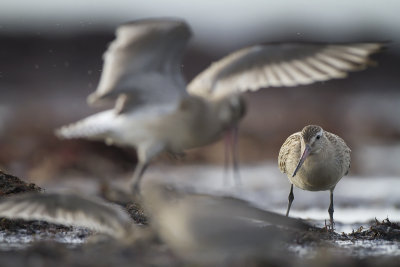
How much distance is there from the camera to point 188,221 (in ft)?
14.5

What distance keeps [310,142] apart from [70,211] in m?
2.11

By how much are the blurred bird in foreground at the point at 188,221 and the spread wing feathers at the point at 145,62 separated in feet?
9.10

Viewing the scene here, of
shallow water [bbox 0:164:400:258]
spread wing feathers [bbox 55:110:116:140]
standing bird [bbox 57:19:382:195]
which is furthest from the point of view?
spread wing feathers [bbox 55:110:116:140]

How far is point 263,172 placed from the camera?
12.6 meters

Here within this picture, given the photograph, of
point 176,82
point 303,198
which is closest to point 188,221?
point 176,82

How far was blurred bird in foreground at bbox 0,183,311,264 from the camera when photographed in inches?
174

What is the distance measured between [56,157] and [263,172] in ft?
10.2

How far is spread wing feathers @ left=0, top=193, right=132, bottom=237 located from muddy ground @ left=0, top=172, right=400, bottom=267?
0.12m

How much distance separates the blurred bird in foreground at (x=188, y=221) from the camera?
441 cm

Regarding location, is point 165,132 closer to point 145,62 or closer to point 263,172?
point 145,62

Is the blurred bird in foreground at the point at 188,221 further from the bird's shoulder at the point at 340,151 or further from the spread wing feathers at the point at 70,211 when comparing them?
the bird's shoulder at the point at 340,151

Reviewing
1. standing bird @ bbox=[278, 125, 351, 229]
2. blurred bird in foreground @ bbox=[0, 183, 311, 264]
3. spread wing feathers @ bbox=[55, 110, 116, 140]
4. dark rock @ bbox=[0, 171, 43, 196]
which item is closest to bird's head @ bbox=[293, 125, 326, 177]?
standing bird @ bbox=[278, 125, 351, 229]

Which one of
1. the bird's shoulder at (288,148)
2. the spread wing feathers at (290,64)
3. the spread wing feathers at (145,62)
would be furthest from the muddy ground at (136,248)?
the spread wing feathers at (290,64)

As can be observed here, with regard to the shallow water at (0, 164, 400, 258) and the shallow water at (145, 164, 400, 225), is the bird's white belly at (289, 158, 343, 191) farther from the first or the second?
the shallow water at (145, 164, 400, 225)
